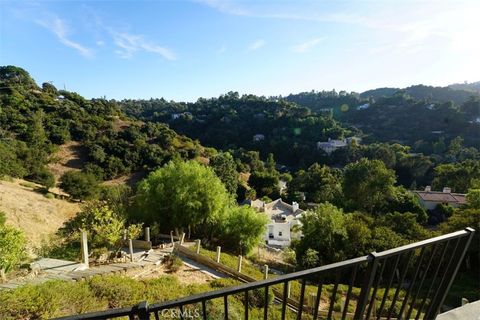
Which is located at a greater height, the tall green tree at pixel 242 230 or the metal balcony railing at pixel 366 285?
the metal balcony railing at pixel 366 285

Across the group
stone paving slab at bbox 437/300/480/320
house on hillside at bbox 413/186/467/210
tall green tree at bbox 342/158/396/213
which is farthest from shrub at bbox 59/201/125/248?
house on hillside at bbox 413/186/467/210

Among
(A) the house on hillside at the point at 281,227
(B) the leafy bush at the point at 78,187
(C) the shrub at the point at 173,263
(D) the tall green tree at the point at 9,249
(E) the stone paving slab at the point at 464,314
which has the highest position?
(E) the stone paving slab at the point at 464,314

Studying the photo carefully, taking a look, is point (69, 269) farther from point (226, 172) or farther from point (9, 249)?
point (226, 172)

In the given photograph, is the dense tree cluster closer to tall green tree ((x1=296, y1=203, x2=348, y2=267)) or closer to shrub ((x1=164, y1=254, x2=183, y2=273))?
shrub ((x1=164, y1=254, x2=183, y2=273))

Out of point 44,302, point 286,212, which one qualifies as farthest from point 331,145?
point 44,302

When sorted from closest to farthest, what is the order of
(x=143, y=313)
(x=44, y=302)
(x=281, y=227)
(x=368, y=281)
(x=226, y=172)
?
1. (x=143, y=313)
2. (x=368, y=281)
3. (x=44, y=302)
4. (x=281, y=227)
5. (x=226, y=172)

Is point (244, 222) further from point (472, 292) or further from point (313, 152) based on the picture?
point (313, 152)

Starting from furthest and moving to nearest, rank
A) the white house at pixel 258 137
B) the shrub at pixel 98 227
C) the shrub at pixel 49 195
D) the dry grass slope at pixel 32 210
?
the white house at pixel 258 137 → the shrub at pixel 49 195 → the dry grass slope at pixel 32 210 → the shrub at pixel 98 227

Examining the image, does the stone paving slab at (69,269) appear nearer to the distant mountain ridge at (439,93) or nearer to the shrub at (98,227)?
the shrub at (98,227)

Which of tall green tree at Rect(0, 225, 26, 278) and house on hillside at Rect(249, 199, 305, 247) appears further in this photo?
house on hillside at Rect(249, 199, 305, 247)

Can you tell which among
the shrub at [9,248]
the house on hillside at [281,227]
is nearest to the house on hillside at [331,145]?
the house on hillside at [281,227]

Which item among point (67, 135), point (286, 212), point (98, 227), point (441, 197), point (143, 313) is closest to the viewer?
point (143, 313)

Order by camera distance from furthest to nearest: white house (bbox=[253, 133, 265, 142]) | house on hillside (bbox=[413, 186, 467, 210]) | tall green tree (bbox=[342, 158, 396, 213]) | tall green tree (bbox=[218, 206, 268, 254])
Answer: white house (bbox=[253, 133, 265, 142])
house on hillside (bbox=[413, 186, 467, 210])
tall green tree (bbox=[342, 158, 396, 213])
tall green tree (bbox=[218, 206, 268, 254])

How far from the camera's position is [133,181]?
1478 inches
